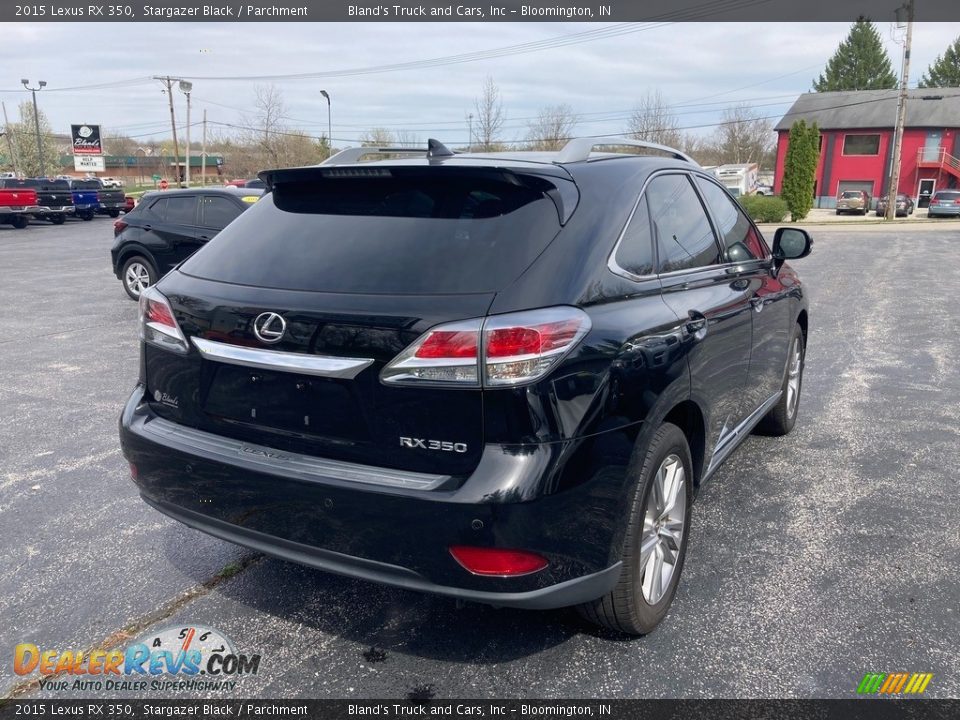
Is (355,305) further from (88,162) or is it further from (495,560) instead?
(88,162)

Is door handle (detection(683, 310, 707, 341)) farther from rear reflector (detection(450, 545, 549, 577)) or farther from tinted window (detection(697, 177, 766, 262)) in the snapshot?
rear reflector (detection(450, 545, 549, 577))

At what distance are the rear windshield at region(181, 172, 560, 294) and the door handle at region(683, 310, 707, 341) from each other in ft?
2.59

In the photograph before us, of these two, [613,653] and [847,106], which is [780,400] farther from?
[847,106]

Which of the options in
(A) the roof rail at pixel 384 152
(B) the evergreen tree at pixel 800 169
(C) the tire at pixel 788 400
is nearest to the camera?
(A) the roof rail at pixel 384 152

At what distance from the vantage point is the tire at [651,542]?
2572 mm

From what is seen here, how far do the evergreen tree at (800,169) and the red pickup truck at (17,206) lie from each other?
32512 mm

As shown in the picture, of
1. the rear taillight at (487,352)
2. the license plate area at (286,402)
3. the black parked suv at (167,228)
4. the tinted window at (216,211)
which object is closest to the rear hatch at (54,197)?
the black parked suv at (167,228)

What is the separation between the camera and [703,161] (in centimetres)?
7444

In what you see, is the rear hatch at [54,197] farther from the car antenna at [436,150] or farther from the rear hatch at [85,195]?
the car antenna at [436,150]

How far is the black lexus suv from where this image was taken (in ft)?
7.43

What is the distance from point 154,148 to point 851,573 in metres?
126

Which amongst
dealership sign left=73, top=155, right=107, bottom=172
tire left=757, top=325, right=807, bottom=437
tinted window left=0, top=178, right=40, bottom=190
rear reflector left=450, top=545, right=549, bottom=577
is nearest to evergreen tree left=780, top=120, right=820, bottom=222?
tire left=757, top=325, right=807, bottom=437

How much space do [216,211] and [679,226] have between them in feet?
29.9

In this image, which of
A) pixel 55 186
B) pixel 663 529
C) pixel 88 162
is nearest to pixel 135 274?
pixel 663 529
